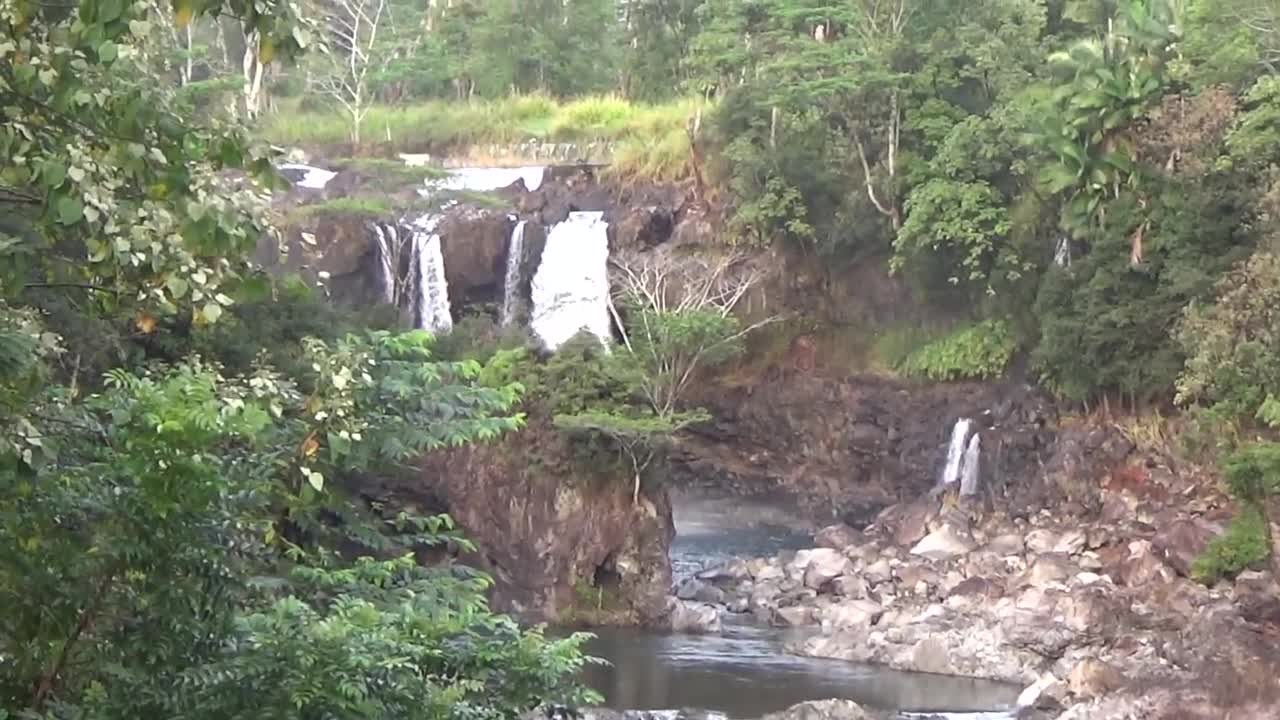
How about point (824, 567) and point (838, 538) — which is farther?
point (838, 538)

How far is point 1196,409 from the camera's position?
68.3 ft

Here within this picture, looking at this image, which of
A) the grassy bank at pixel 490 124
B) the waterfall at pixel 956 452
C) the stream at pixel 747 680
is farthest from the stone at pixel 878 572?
the grassy bank at pixel 490 124

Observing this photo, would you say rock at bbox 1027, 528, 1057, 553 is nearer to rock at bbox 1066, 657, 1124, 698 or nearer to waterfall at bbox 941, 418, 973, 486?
waterfall at bbox 941, 418, 973, 486

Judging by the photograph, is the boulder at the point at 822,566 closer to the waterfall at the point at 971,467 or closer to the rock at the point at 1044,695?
the waterfall at the point at 971,467

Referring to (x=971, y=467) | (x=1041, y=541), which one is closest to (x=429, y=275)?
(x=971, y=467)

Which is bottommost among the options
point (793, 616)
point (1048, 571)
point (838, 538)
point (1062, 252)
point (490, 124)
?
point (793, 616)

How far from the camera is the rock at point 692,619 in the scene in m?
20.5

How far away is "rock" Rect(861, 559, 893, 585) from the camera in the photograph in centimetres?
2195

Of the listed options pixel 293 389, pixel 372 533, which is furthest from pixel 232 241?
pixel 372 533

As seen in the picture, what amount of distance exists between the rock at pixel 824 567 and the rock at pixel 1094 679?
663cm

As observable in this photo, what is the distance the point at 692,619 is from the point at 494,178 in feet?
44.6

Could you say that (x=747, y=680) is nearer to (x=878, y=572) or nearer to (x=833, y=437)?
(x=878, y=572)

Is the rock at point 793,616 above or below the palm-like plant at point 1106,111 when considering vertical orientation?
below

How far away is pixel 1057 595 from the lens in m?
19.4
